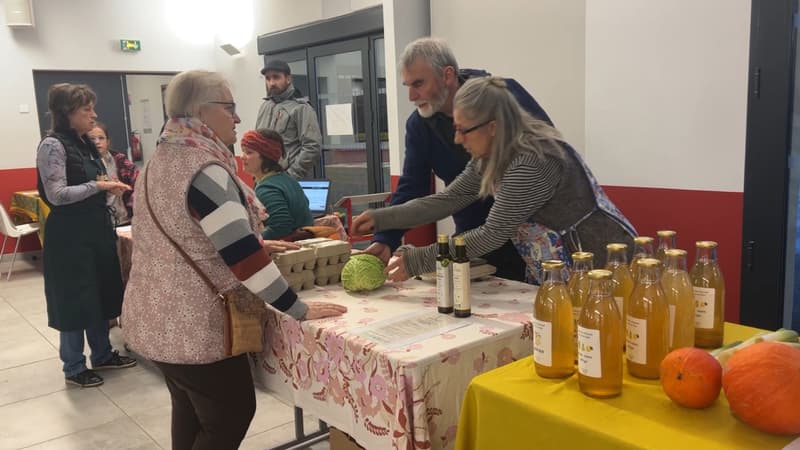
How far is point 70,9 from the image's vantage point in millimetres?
6961

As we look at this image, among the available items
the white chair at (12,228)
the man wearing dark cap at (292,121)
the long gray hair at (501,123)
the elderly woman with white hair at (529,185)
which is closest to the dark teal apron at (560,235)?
the elderly woman with white hair at (529,185)

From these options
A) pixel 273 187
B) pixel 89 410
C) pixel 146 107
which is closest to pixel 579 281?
pixel 273 187

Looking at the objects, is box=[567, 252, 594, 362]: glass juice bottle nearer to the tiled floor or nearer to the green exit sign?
the tiled floor

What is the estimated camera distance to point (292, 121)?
4.70 meters

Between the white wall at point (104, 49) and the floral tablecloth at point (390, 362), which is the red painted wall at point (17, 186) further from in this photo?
the floral tablecloth at point (390, 362)

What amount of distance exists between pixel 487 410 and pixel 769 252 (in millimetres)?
2190

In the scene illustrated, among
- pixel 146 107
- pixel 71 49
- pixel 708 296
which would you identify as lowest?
pixel 708 296

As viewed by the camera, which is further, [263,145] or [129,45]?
[129,45]

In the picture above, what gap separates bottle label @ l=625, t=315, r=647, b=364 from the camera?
1.26 meters

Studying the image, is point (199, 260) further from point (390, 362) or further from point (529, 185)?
point (529, 185)

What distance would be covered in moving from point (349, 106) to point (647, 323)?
15.4 feet

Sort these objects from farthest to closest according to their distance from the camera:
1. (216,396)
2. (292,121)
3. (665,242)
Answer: (292,121)
(216,396)
(665,242)

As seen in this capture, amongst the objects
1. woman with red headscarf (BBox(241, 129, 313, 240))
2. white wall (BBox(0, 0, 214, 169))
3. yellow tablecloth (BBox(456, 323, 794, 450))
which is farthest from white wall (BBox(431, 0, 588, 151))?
white wall (BBox(0, 0, 214, 169))

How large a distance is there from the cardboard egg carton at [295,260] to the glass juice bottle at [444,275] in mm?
527
